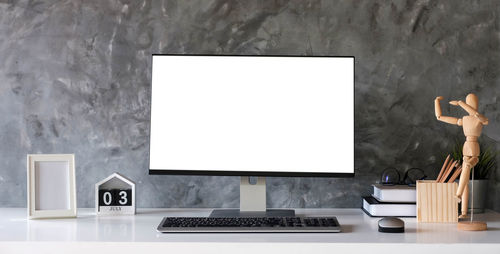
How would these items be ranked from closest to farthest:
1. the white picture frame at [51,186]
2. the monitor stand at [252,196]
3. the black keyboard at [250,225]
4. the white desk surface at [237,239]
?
the white desk surface at [237,239]
the black keyboard at [250,225]
the white picture frame at [51,186]
the monitor stand at [252,196]

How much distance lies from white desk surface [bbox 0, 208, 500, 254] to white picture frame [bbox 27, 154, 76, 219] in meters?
0.10

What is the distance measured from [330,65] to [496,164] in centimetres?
78

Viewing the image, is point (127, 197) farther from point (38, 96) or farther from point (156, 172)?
point (38, 96)

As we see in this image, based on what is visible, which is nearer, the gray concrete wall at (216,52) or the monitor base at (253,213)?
the monitor base at (253,213)

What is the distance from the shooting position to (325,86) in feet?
5.98

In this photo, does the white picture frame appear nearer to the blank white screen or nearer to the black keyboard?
the blank white screen

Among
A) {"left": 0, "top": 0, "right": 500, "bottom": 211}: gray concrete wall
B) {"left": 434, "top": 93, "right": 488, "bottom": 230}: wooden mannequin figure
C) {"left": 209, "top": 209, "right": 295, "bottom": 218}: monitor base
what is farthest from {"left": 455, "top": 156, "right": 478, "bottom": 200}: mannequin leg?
{"left": 209, "top": 209, "right": 295, "bottom": 218}: monitor base

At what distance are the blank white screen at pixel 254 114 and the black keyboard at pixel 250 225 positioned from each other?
260 mm

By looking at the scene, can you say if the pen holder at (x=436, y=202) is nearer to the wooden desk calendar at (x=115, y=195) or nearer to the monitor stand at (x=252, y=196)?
the monitor stand at (x=252, y=196)

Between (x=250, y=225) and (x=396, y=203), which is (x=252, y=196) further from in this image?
(x=396, y=203)

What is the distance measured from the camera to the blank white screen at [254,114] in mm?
1819

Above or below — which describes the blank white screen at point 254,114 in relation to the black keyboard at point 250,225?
above

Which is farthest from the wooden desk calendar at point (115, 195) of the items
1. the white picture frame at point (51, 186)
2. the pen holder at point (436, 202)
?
the pen holder at point (436, 202)

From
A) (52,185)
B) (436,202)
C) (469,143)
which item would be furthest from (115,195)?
(469,143)
